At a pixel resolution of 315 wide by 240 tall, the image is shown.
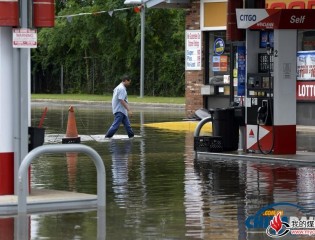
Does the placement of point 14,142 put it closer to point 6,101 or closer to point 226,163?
point 6,101

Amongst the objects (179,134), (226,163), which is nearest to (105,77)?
(179,134)

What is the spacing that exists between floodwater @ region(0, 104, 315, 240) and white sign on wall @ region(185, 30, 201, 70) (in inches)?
411

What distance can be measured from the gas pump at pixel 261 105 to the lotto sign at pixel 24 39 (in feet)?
26.7

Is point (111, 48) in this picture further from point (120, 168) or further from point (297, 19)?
point (120, 168)

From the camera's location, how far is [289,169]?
738 inches

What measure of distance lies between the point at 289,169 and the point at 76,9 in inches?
1643

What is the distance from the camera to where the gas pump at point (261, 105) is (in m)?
20.6

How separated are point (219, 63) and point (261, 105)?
13925 mm

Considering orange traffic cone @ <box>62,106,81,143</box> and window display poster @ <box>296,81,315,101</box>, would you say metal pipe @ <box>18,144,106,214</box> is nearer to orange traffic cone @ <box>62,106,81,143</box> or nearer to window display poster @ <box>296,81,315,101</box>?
orange traffic cone @ <box>62,106,81,143</box>

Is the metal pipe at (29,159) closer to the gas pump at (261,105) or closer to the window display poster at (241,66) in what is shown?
the gas pump at (261,105)

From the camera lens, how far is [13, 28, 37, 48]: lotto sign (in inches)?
529

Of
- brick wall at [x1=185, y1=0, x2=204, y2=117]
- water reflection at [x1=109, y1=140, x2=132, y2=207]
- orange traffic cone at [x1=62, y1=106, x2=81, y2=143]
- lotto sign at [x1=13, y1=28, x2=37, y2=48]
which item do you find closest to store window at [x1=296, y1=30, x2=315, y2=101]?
brick wall at [x1=185, y1=0, x2=204, y2=117]

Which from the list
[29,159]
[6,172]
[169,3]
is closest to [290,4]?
[169,3]

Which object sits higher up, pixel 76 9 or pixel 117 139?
pixel 76 9
